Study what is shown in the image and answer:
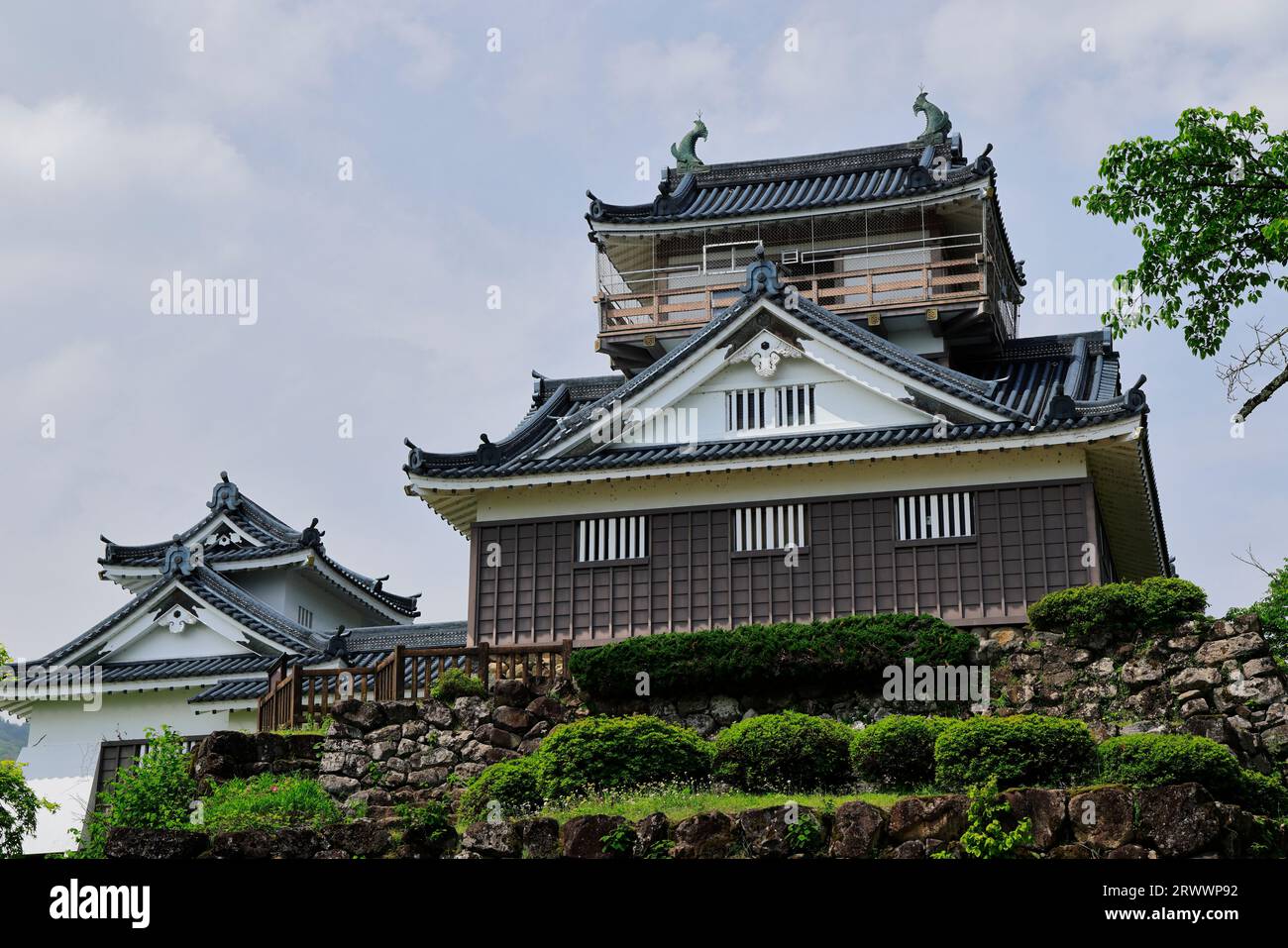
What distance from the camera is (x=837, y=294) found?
109 feet

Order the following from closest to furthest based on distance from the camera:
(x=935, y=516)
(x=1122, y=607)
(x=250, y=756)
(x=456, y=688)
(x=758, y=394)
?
(x=1122, y=607) → (x=250, y=756) → (x=456, y=688) → (x=935, y=516) → (x=758, y=394)

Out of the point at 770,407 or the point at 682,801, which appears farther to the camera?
the point at 770,407

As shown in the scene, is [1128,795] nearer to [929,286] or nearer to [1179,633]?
[1179,633]

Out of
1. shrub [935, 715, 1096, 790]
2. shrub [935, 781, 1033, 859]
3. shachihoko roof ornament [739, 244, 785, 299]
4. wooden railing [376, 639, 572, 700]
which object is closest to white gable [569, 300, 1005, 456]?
shachihoko roof ornament [739, 244, 785, 299]

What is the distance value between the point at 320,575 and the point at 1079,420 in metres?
19.8

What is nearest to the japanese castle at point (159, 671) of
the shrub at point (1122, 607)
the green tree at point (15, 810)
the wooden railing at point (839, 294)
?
the green tree at point (15, 810)

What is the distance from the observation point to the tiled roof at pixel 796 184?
113 feet

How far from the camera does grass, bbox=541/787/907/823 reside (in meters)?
18.8

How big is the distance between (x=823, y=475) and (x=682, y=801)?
9.77 m

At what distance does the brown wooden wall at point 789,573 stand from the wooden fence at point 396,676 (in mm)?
1762

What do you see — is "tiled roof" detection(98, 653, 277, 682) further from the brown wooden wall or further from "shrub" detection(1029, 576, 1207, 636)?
"shrub" detection(1029, 576, 1207, 636)

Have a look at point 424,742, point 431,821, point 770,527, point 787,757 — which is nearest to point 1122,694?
point 787,757

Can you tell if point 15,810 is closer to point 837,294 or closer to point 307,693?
point 307,693
